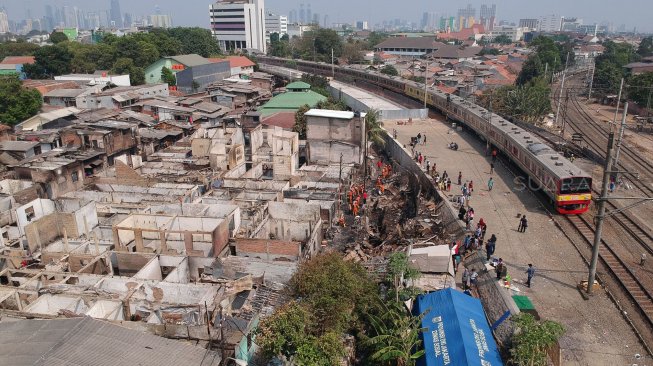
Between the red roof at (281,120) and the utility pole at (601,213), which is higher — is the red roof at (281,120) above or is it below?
below

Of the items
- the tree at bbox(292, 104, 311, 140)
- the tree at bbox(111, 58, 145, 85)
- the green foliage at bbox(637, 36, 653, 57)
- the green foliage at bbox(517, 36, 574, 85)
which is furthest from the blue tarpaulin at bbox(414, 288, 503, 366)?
the green foliage at bbox(637, 36, 653, 57)

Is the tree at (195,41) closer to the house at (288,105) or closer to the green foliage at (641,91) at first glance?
the house at (288,105)

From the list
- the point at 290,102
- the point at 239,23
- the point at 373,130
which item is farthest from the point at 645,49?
the point at 373,130

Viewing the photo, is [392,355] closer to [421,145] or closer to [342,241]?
[342,241]

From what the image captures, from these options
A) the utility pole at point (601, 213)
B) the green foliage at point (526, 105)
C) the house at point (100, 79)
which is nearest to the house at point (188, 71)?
the house at point (100, 79)

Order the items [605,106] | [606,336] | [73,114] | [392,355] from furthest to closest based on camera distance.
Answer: [605,106]
[73,114]
[606,336]
[392,355]

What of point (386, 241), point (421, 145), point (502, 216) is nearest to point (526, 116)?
point (421, 145)
